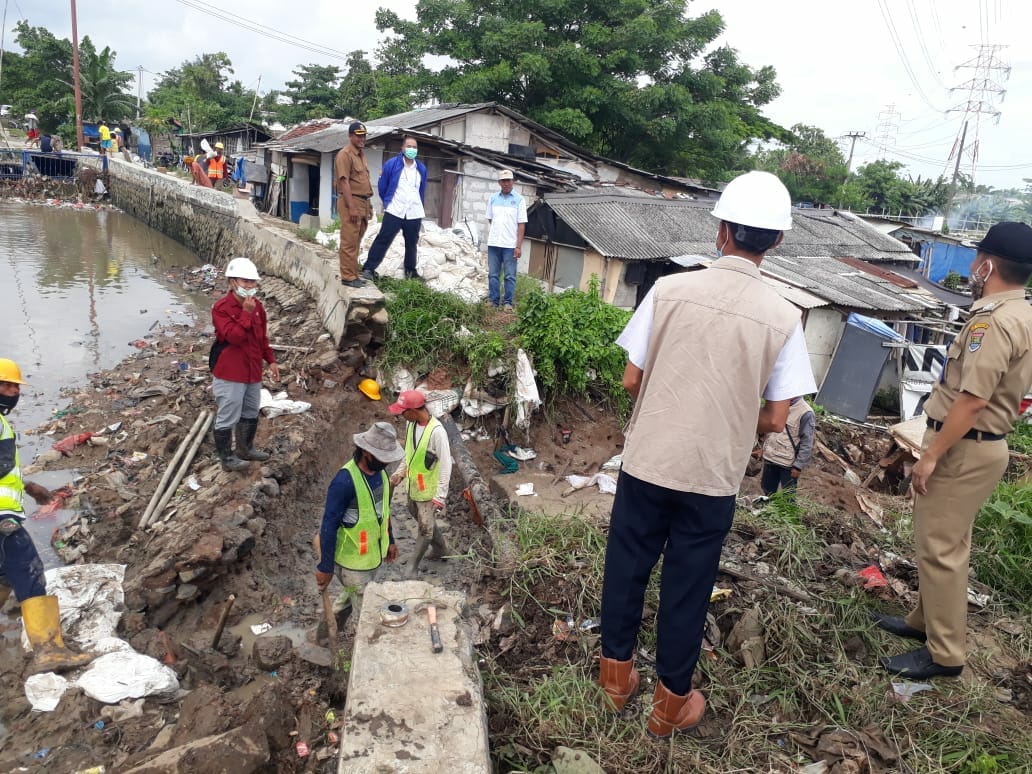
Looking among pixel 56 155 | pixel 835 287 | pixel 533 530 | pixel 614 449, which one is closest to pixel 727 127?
pixel 835 287

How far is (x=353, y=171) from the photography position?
299 inches

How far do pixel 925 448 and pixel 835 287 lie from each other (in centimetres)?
1238

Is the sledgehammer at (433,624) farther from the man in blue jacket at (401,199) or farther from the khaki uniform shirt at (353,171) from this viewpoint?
the man in blue jacket at (401,199)

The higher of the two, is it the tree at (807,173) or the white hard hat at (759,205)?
the tree at (807,173)

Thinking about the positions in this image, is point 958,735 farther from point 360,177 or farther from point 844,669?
point 360,177

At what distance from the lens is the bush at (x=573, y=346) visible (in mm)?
8000

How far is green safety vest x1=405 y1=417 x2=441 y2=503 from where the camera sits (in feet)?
17.3

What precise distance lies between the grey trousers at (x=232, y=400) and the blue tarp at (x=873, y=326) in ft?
36.4

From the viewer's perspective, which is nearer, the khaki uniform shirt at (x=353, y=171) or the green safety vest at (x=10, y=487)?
the green safety vest at (x=10, y=487)

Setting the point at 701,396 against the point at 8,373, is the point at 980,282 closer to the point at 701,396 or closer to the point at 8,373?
the point at 701,396

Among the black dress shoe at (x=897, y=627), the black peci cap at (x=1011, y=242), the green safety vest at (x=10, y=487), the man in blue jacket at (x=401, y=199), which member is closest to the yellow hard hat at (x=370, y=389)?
the man in blue jacket at (x=401, y=199)

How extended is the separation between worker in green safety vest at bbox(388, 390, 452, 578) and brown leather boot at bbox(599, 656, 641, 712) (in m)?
2.76

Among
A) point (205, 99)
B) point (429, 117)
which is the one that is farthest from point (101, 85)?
point (429, 117)

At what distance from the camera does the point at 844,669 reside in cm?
298
